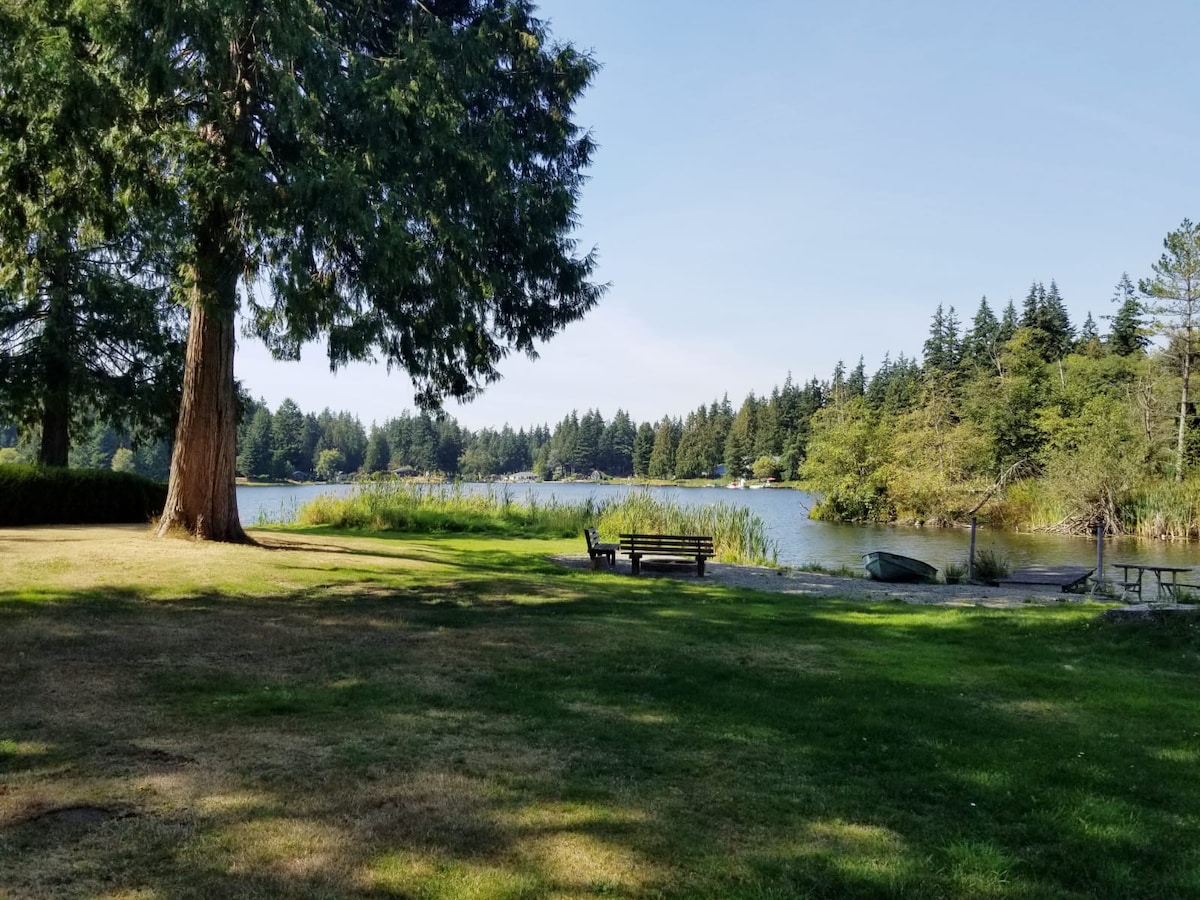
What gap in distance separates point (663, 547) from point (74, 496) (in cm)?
1240

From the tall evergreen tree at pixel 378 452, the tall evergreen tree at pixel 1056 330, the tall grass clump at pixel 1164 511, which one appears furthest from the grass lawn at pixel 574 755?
the tall evergreen tree at pixel 378 452

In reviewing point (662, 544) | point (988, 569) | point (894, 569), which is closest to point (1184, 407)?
point (988, 569)

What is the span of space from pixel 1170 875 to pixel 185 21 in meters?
10.2

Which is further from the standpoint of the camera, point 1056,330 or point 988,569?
point 1056,330

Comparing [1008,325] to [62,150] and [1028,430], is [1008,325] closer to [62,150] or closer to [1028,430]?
[1028,430]

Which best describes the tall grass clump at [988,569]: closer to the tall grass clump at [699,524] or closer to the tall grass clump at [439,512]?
the tall grass clump at [699,524]

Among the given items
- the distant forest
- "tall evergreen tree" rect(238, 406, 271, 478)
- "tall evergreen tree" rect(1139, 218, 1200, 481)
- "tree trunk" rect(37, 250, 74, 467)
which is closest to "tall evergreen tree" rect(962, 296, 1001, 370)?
the distant forest

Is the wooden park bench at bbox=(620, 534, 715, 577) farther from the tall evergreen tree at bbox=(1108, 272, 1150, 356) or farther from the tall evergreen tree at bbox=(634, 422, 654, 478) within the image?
the tall evergreen tree at bbox=(634, 422, 654, 478)

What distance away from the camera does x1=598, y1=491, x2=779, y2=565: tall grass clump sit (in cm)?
2023

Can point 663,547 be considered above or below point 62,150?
below

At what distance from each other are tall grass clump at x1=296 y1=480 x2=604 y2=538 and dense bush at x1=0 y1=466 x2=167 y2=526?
485 cm

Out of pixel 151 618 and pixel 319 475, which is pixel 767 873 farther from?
pixel 319 475

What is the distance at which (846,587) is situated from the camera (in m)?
14.3

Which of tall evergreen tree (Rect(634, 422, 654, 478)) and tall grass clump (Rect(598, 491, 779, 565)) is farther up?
tall evergreen tree (Rect(634, 422, 654, 478))
